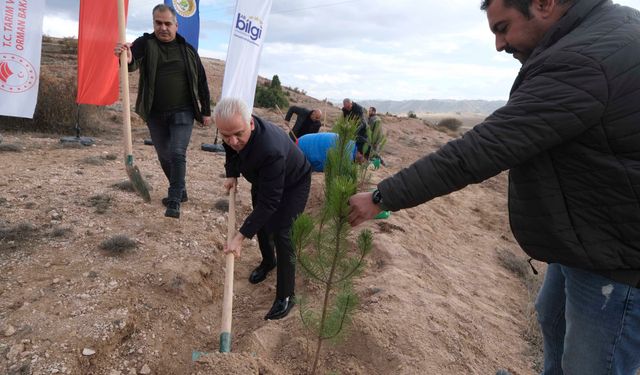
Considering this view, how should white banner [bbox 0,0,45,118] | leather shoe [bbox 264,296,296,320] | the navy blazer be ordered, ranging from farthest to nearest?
white banner [bbox 0,0,45,118] → leather shoe [bbox 264,296,296,320] → the navy blazer

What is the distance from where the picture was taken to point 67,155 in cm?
636

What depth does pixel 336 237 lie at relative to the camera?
6.00 ft

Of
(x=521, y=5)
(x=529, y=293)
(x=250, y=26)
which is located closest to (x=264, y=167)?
(x=521, y=5)

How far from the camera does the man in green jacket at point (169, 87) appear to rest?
3.75 metres

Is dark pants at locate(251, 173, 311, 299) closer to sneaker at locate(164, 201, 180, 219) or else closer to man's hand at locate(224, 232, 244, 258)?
man's hand at locate(224, 232, 244, 258)

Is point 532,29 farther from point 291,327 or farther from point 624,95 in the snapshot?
Answer: point 291,327

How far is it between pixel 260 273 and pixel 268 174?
143 cm

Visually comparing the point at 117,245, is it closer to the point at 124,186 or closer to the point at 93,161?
the point at 124,186

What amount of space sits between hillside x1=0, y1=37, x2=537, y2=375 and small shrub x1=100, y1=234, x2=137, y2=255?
0.02 meters

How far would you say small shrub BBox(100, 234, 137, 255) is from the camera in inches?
133

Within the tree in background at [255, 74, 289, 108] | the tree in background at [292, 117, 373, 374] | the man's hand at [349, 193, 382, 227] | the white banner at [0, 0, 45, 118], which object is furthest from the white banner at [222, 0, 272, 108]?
the tree in background at [255, 74, 289, 108]

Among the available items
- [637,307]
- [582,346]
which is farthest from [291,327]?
[637,307]

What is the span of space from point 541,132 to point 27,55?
6.31 metres

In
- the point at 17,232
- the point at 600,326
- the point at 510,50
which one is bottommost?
the point at 17,232
